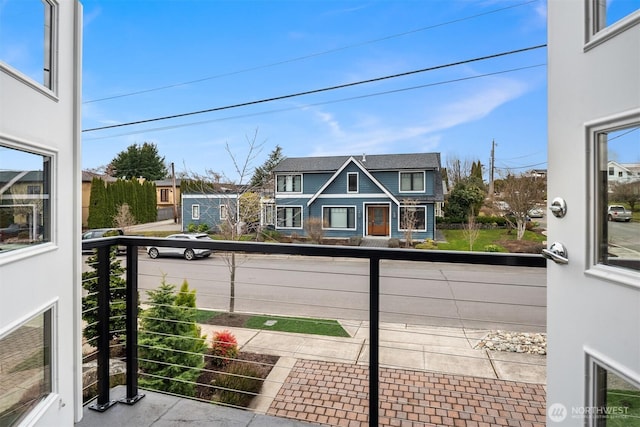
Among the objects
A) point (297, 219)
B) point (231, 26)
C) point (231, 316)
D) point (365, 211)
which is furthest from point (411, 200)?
point (231, 316)

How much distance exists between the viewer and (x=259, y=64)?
37.1 ft

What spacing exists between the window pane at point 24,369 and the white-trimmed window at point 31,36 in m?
0.77

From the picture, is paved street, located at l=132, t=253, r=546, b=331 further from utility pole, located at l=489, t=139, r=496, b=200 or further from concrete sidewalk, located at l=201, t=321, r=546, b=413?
utility pole, located at l=489, t=139, r=496, b=200

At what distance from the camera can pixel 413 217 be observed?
1248 centimetres

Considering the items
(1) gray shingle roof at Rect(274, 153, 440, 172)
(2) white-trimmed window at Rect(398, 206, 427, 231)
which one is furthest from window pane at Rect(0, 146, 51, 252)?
(1) gray shingle roof at Rect(274, 153, 440, 172)

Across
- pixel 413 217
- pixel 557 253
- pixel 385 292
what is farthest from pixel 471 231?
pixel 557 253

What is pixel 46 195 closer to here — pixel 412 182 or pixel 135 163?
pixel 412 182

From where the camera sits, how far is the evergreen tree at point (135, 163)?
24.9m

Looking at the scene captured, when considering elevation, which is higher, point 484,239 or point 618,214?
point 618,214

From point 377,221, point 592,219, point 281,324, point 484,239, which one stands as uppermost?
point 592,219

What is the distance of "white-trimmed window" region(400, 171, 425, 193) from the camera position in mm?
12752

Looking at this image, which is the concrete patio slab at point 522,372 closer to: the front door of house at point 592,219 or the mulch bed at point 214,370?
the mulch bed at point 214,370

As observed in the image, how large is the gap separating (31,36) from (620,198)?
65.6 inches

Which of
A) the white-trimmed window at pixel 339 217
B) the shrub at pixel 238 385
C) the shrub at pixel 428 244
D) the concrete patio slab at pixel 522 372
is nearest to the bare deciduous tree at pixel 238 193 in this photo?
the white-trimmed window at pixel 339 217
